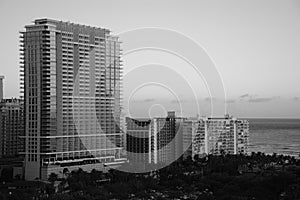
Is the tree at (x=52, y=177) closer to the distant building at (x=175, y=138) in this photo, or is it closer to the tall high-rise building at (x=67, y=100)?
the tall high-rise building at (x=67, y=100)

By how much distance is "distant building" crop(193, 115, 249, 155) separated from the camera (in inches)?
502

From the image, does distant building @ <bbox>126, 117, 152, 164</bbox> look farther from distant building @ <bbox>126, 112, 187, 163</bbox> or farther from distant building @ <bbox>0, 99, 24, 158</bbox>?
distant building @ <bbox>0, 99, 24, 158</bbox>

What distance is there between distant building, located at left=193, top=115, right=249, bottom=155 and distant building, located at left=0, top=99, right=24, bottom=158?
14.6 feet

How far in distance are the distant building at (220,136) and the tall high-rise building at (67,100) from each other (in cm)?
232

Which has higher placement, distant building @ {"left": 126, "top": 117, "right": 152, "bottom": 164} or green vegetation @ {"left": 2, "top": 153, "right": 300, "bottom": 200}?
distant building @ {"left": 126, "top": 117, "right": 152, "bottom": 164}

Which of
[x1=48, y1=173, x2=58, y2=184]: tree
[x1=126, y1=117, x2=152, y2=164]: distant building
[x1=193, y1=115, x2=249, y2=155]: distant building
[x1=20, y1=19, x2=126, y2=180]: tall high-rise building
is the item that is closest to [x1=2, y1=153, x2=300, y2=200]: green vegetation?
[x1=48, y1=173, x2=58, y2=184]: tree

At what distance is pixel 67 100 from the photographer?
1038cm

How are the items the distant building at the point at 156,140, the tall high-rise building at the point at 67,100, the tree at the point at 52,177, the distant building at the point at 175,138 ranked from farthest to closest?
the distant building at the point at 175,138 < the distant building at the point at 156,140 < the tall high-rise building at the point at 67,100 < the tree at the point at 52,177

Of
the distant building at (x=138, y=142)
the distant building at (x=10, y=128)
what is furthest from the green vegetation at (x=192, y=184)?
the distant building at (x=10, y=128)

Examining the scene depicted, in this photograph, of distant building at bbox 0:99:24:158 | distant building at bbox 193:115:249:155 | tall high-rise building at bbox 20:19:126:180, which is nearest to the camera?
tall high-rise building at bbox 20:19:126:180

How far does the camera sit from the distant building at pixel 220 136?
12.8 metres

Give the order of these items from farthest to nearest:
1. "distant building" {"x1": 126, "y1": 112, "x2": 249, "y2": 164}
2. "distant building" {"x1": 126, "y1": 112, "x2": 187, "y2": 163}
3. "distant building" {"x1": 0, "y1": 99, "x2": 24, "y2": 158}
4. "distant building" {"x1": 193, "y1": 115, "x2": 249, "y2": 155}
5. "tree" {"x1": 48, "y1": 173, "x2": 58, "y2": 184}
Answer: "distant building" {"x1": 0, "y1": 99, "x2": 24, "y2": 158}
"distant building" {"x1": 193, "y1": 115, "x2": 249, "y2": 155}
"distant building" {"x1": 126, "y1": 112, "x2": 249, "y2": 164}
"distant building" {"x1": 126, "y1": 112, "x2": 187, "y2": 163}
"tree" {"x1": 48, "y1": 173, "x2": 58, "y2": 184}

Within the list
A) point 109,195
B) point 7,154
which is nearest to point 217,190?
point 109,195

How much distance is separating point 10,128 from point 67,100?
3.43 meters
